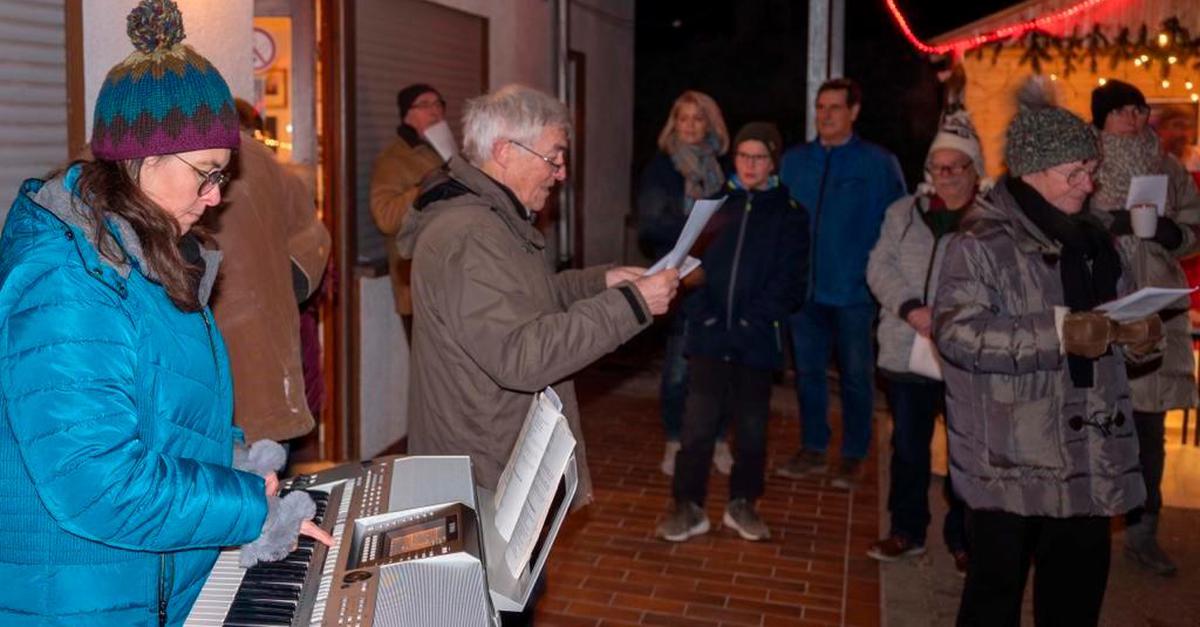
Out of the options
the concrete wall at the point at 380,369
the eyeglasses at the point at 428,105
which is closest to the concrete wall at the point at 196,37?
the eyeglasses at the point at 428,105

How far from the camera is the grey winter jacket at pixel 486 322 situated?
2.71 m

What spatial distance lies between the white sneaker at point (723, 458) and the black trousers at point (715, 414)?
3.62 feet

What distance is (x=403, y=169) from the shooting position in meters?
5.94

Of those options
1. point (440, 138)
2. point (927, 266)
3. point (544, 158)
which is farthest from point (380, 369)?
point (544, 158)

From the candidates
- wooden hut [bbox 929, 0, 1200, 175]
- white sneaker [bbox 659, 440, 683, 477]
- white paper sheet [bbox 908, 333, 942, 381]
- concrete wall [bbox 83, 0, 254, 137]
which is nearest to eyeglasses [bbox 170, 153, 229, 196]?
concrete wall [bbox 83, 0, 254, 137]

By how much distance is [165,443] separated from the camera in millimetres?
1896

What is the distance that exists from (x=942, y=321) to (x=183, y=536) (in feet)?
7.26

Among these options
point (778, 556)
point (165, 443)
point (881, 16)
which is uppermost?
point (881, 16)

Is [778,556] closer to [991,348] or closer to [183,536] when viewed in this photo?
[991,348]

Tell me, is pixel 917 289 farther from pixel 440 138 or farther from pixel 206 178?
pixel 206 178

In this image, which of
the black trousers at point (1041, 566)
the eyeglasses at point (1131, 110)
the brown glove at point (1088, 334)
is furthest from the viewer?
the eyeglasses at point (1131, 110)

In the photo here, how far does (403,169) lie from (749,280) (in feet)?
6.36

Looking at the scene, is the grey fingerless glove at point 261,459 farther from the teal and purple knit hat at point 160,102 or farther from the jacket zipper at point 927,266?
the jacket zipper at point 927,266

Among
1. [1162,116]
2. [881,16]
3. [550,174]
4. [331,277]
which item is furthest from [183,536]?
[881,16]
